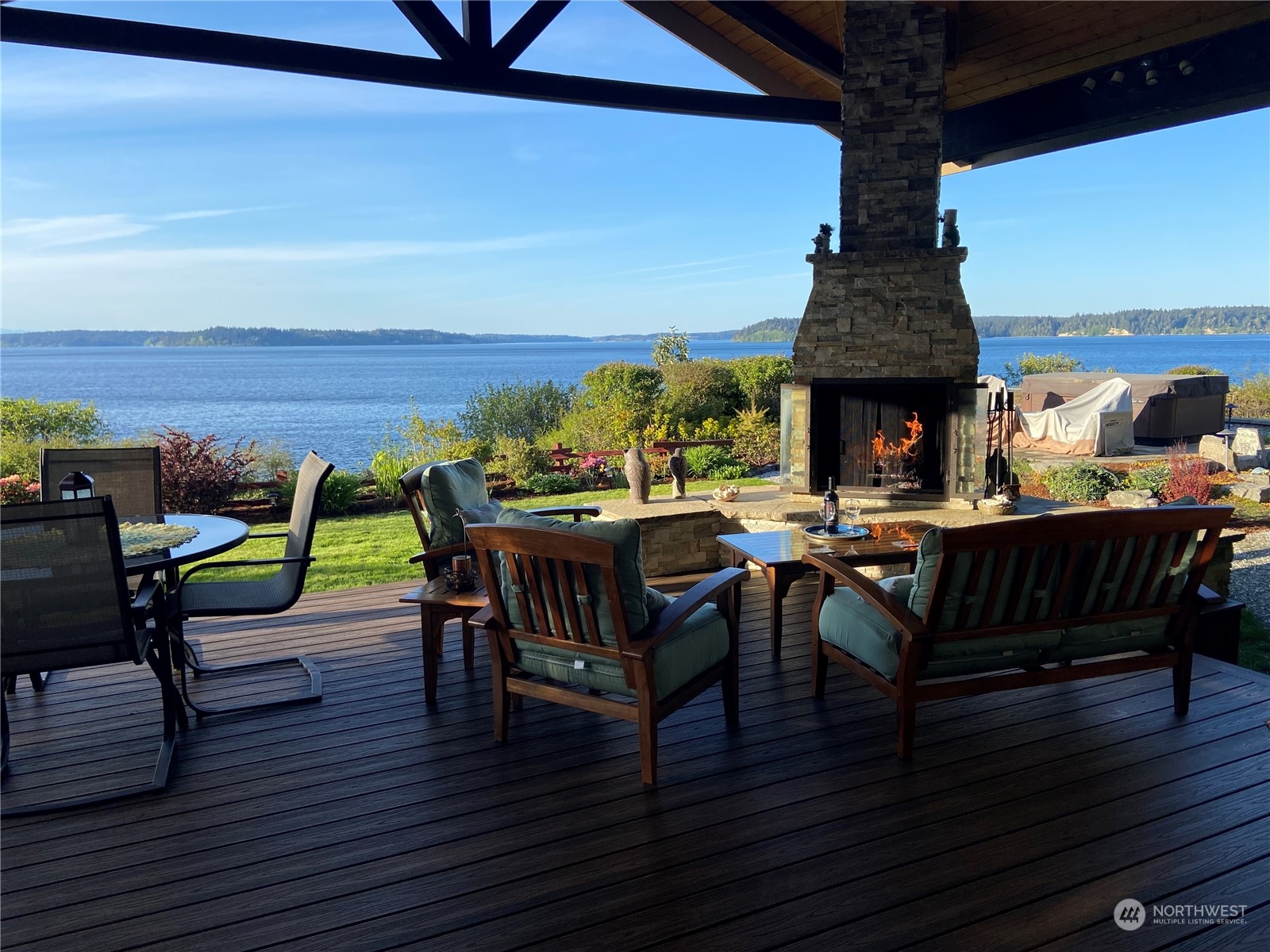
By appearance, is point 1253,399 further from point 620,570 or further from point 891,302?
point 620,570

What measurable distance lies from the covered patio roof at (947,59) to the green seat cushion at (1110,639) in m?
4.26

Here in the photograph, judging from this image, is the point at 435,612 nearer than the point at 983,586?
No

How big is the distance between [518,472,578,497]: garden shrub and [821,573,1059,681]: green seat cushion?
6289 millimetres

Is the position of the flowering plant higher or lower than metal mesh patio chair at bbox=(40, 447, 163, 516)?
lower

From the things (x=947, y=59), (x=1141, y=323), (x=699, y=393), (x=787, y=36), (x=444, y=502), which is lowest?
(x=444, y=502)

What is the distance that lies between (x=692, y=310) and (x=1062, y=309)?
23.3m

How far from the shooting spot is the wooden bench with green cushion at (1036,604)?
2.92 metres

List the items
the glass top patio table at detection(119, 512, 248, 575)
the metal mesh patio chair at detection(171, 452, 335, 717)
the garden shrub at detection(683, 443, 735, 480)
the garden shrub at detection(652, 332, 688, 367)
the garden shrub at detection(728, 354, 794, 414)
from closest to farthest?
the glass top patio table at detection(119, 512, 248, 575)
the metal mesh patio chair at detection(171, 452, 335, 717)
the garden shrub at detection(683, 443, 735, 480)
the garden shrub at detection(728, 354, 794, 414)
the garden shrub at detection(652, 332, 688, 367)

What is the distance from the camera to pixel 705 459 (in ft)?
34.5

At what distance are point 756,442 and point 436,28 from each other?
7.52 m

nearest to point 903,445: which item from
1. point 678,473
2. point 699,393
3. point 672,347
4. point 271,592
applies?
point 678,473

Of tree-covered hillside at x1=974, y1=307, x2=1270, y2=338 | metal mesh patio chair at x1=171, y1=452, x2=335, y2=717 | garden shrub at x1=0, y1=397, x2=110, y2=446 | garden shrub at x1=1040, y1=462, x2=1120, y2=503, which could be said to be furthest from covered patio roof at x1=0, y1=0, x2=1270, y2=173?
tree-covered hillside at x1=974, y1=307, x2=1270, y2=338

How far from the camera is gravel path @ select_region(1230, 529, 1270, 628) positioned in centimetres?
612

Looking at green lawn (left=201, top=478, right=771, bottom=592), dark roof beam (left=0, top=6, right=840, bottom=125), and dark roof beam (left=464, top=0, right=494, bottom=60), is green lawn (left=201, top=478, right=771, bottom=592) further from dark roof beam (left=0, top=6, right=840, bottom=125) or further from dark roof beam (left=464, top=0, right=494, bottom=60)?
dark roof beam (left=464, top=0, right=494, bottom=60)
